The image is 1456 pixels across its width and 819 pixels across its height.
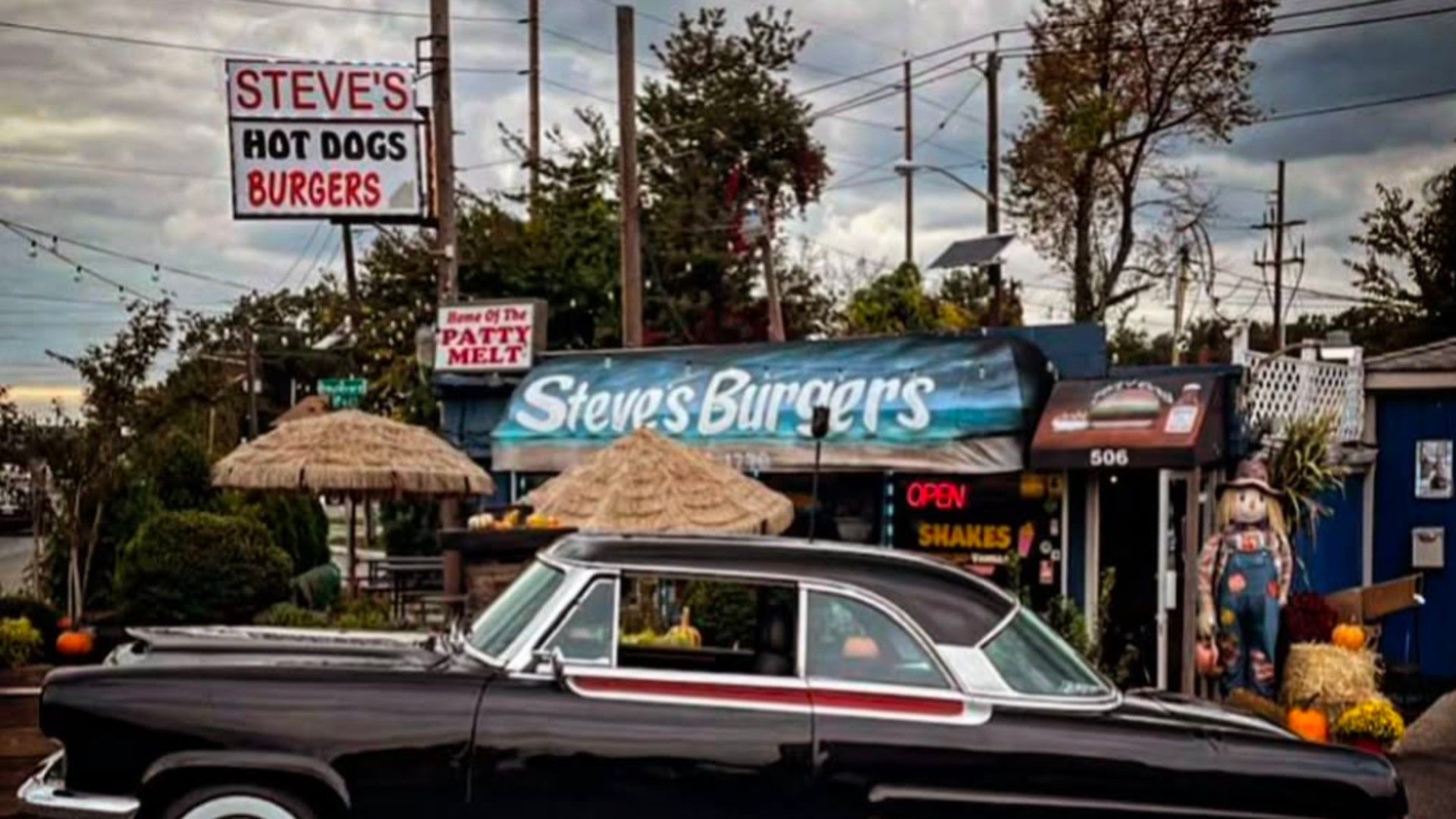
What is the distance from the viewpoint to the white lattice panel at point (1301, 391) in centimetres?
1294

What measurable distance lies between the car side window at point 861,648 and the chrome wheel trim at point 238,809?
202cm

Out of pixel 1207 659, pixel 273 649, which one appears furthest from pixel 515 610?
pixel 1207 659

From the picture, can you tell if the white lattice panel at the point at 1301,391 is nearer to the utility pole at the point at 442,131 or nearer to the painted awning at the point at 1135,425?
the painted awning at the point at 1135,425

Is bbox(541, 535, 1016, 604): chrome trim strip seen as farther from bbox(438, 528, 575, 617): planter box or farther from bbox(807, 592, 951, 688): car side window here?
bbox(438, 528, 575, 617): planter box

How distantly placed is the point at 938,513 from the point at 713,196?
17.0m

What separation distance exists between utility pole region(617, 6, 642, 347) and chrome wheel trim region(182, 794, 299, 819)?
42.9ft

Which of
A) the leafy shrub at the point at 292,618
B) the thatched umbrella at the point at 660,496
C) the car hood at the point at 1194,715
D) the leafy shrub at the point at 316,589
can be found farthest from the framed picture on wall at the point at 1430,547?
the leafy shrub at the point at 316,589

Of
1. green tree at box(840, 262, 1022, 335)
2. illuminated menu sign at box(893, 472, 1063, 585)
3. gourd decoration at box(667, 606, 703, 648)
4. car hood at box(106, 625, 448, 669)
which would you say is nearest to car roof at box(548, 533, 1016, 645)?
car hood at box(106, 625, 448, 669)

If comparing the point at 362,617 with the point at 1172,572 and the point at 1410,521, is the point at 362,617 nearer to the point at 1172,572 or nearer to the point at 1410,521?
the point at 1172,572

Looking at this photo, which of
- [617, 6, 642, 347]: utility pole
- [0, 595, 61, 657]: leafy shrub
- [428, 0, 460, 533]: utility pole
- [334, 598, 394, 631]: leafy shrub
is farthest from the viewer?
[617, 6, 642, 347]: utility pole

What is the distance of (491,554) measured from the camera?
1345 centimetres

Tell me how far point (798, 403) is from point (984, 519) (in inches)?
80.3

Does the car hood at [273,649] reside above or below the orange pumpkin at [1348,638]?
above

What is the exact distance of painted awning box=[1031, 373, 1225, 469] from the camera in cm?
1173
